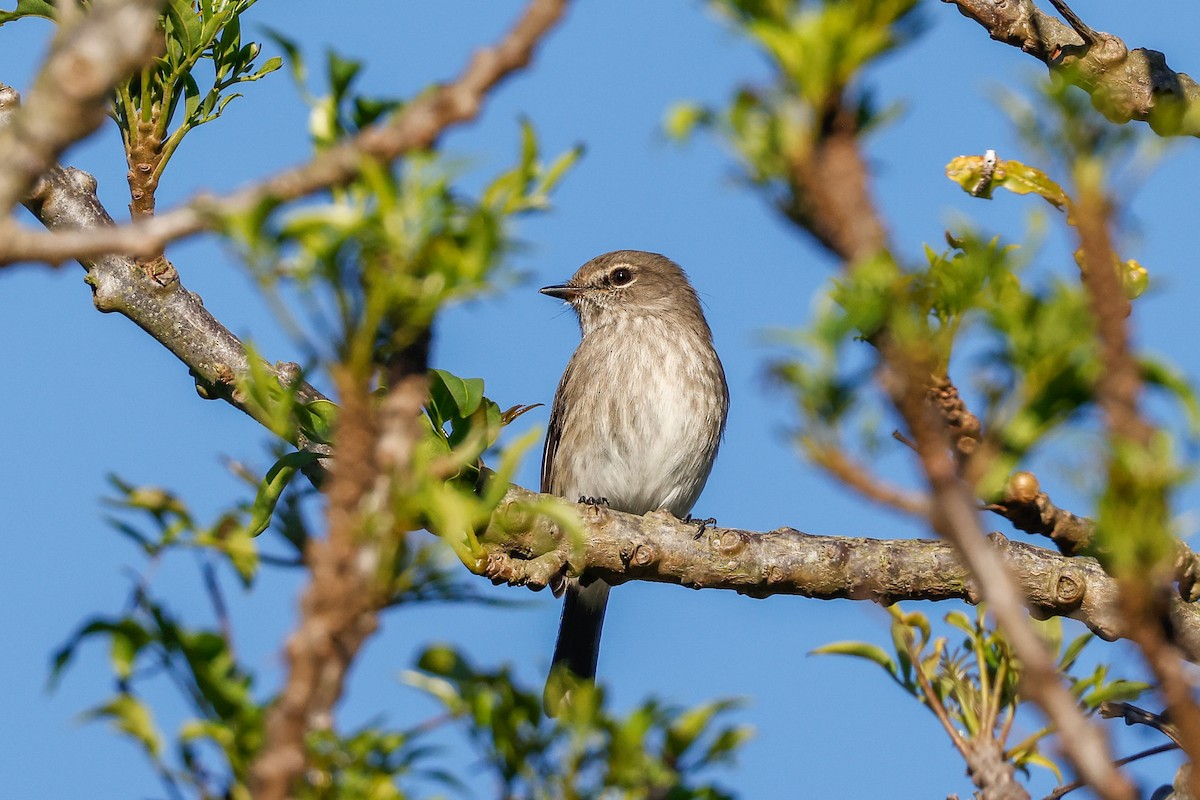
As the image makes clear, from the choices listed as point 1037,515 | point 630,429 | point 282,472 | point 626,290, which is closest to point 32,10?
point 282,472

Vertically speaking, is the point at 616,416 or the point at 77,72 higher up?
the point at 616,416

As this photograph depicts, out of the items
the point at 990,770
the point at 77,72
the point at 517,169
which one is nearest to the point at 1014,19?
the point at 990,770

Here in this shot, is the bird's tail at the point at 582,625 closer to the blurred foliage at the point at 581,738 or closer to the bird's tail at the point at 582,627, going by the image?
the bird's tail at the point at 582,627

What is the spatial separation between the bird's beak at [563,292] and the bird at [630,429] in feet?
3.05

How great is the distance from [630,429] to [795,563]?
4699 millimetres

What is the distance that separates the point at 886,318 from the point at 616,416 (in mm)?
8627

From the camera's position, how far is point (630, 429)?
9.98 m

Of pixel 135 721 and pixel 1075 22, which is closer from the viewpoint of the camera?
pixel 135 721

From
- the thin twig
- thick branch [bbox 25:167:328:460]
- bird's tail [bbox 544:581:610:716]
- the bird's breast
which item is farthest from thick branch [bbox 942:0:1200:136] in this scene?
bird's tail [bbox 544:581:610:716]

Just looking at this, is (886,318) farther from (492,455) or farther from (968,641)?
(968,641)

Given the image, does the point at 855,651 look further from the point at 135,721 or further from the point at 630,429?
the point at 630,429

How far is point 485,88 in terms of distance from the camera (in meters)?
1.52

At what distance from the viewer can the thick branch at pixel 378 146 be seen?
1.50 m

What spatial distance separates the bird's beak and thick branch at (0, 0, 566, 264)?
10239 mm
